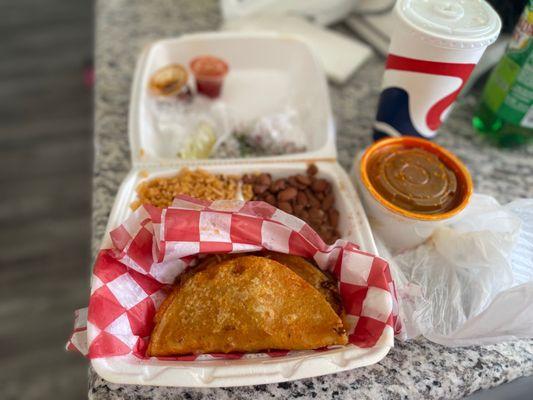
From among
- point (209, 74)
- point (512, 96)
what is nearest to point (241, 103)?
point (209, 74)

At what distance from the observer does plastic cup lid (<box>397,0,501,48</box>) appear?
650 mm

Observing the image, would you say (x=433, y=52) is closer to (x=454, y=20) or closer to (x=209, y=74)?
(x=454, y=20)

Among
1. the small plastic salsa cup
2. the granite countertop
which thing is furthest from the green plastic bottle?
the small plastic salsa cup

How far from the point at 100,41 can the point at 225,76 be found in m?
0.42

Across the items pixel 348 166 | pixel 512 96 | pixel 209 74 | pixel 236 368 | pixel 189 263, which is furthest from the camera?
pixel 209 74

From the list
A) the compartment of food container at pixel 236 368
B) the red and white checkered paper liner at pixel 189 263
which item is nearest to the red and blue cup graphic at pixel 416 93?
the red and white checkered paper liner at pixel 189 263

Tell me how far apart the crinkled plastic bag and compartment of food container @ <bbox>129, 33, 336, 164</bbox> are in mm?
267

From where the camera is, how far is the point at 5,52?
2180 mm

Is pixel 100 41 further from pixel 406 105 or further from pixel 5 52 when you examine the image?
pixel 5 52

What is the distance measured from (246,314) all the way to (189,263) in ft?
0.47

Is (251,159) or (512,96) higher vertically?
(512,96)

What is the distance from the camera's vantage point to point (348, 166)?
0.89 meters

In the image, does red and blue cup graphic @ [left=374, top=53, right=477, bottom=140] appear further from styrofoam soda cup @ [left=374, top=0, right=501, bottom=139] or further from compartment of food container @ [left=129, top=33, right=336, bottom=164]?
compartment of food container @ [left=129, top=33, right=336, bottom=164]

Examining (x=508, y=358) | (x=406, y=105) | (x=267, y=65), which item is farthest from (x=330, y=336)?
(x=267, y=65)
